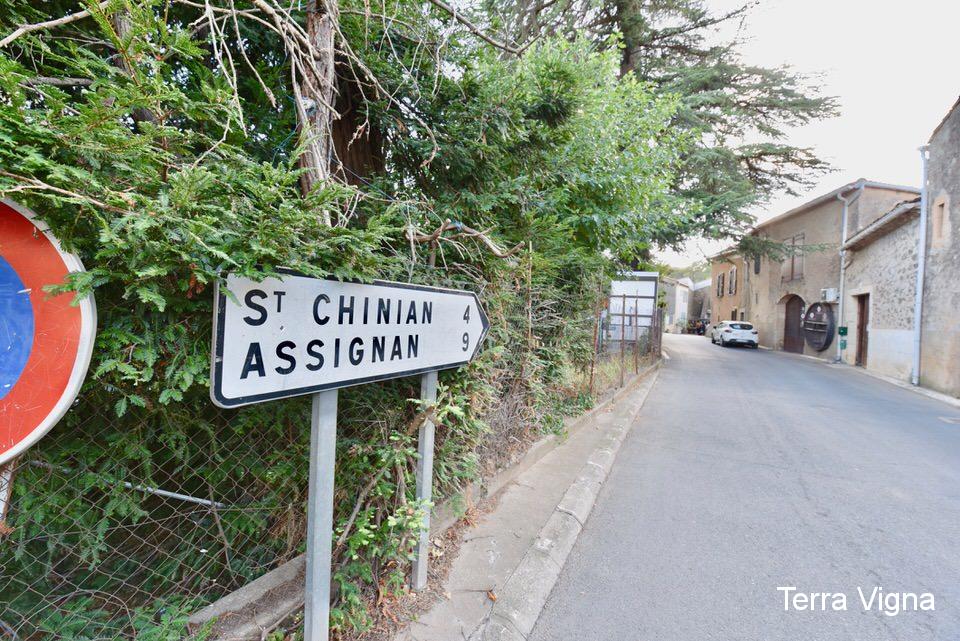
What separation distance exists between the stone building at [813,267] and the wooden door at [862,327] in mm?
974

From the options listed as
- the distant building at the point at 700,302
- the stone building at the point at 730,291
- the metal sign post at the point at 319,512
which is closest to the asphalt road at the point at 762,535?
the metal sign post at the point at 319,512

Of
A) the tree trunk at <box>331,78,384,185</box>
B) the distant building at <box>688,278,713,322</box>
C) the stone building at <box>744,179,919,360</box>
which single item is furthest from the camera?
the distant building at <box>688,278,713,322</box>

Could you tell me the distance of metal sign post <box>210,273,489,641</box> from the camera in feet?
3.99

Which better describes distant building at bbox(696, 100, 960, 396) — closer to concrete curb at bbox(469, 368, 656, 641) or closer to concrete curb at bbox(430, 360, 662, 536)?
concrete curb at bbox(430, 360, 662, 536)

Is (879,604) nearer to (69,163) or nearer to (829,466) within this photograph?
(829,466)

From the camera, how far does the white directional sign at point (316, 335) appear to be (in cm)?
120

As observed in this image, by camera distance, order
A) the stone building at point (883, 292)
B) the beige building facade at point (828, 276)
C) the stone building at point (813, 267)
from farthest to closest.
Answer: the stone building at point (813, 267)
the beige building facade at point (828, 276)
the stone building at point (883, 292)

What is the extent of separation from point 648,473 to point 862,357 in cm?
1661

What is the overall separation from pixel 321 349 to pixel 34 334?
0.73 meters

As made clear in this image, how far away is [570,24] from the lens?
31.3 feet

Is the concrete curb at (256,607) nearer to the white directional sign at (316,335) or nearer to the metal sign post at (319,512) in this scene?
the metal sign post at (319,512)

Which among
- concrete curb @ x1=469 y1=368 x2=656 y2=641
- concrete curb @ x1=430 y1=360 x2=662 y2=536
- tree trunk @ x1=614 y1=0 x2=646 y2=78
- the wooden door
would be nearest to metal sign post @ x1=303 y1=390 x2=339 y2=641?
concrete curb @ x1=469 y1=368 x2=656 y2=641

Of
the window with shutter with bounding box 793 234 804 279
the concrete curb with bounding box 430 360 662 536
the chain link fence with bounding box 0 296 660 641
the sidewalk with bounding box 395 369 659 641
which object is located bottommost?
the sidewalk with bounding box 395 369 659 641

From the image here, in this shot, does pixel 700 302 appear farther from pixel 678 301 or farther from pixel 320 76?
pixel 320 76
